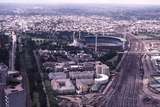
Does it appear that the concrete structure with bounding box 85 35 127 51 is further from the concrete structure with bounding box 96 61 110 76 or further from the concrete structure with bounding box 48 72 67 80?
the concrete structure with bounding box 48 72 67 80

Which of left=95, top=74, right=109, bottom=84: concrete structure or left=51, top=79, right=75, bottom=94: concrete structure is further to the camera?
left=95, top=74, right=109, bottom=84: concrete structure

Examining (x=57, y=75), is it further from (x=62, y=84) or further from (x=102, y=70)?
(x=102, y=70)

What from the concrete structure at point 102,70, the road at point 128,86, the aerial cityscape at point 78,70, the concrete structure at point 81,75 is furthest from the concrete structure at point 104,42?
the concrete structure at point 81,75

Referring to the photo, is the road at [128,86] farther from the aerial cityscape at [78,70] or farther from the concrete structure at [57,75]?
the concrete structure at [57,75]

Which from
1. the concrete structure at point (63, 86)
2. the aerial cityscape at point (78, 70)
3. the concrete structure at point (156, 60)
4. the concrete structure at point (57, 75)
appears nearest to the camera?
the aerial cityscape at point (78, 70)

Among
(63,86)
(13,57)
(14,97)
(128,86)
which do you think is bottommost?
(128,86)

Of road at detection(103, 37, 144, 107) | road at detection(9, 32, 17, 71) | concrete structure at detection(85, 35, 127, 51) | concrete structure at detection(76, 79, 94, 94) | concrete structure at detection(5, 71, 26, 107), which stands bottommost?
road at detection(103, 37, 144, 107)

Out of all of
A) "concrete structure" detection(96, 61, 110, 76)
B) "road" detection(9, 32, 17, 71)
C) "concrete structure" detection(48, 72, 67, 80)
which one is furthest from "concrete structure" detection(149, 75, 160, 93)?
"road" detection(9, 32, 17, 71)

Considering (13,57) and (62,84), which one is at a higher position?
(13,57)

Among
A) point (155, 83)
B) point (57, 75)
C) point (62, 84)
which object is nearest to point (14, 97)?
point (62, 84)
